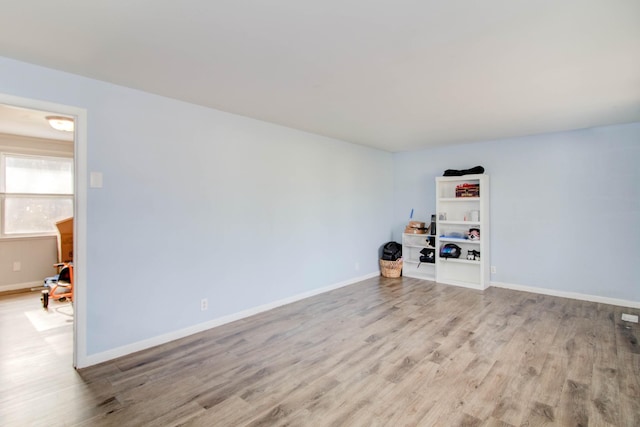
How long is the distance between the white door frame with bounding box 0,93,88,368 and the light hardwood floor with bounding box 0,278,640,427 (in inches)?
9.4

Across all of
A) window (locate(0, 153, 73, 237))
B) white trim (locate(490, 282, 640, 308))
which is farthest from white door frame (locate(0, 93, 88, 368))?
white trim (locate(490, 282, 640, 308))

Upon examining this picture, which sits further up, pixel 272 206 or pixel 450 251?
pixel 272 206

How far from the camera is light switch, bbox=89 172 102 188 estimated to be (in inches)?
106

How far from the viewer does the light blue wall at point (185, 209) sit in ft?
8.96

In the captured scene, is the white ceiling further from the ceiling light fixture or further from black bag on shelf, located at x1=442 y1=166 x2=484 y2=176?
black bag on shelf, located at x1=442 y1=166 x2=484 y2=176

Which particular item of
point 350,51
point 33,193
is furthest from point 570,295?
point 33,193

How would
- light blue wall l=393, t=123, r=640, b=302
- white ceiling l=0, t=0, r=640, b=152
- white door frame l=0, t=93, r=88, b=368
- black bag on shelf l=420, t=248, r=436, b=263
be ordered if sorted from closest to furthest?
white ceiling l=0, t=0, r=640, b=152 → white door frame l=0, t=93, r=88, b=368 → light blue wall l=393, t=123, r=640, b=302 → black bag on shelf l=420, t=248, r=436, b=263

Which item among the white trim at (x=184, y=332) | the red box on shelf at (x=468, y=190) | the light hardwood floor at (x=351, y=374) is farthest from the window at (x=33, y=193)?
the red box on shelf at (x=468, y=190)

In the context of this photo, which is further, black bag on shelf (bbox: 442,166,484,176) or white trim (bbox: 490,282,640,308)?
black bag on shelf (bbox: 442,166,484,176)

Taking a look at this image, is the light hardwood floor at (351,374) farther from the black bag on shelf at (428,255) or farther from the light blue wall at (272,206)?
the black bag on shelf at (428,255)

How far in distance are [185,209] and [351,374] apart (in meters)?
2.20

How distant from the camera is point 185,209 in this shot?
10.7ft

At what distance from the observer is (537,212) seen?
4836 millimetres

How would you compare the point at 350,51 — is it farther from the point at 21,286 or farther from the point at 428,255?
the point at 21,286
